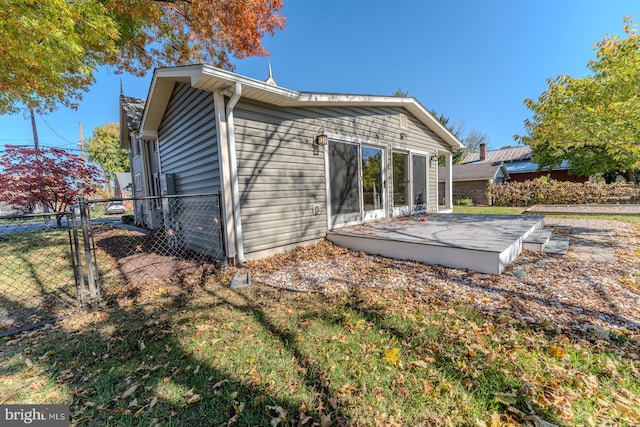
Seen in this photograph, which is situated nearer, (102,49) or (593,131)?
(593,131)

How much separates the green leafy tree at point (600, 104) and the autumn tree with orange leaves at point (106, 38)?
918 cm

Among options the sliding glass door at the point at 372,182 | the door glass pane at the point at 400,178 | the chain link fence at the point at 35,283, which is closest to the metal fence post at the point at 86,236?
the chain link fence at the point at 35,283

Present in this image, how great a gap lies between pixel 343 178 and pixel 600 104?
5.12m

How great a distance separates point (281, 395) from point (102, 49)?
9.62m

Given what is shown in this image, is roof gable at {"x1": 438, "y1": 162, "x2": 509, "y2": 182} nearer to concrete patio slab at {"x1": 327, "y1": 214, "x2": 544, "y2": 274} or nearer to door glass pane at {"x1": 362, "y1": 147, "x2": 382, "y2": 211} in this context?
door glass pane at {"x1": 362, "y1": 147, "x2": 382, "y2": 211}

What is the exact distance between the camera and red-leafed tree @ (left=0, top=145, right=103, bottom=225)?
351 inches

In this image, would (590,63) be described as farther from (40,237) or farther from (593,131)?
(40,237)

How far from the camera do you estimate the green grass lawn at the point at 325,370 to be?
151 centimetres

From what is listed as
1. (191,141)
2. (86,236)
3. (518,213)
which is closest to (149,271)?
(86,236)

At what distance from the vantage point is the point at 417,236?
4.73m

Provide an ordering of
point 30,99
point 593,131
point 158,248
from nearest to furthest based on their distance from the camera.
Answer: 1. point 593,131
2. point 158,248
3. point 30,99

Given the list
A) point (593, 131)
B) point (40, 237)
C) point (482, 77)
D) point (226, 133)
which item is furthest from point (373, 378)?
point (482, 77)

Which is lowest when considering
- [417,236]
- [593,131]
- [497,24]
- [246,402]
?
[246,402]

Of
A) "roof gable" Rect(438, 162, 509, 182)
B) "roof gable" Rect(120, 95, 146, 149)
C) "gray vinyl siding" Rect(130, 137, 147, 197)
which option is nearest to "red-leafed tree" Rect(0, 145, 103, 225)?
"gray vinyl siding" Rect(130, 137, 147, 197)
